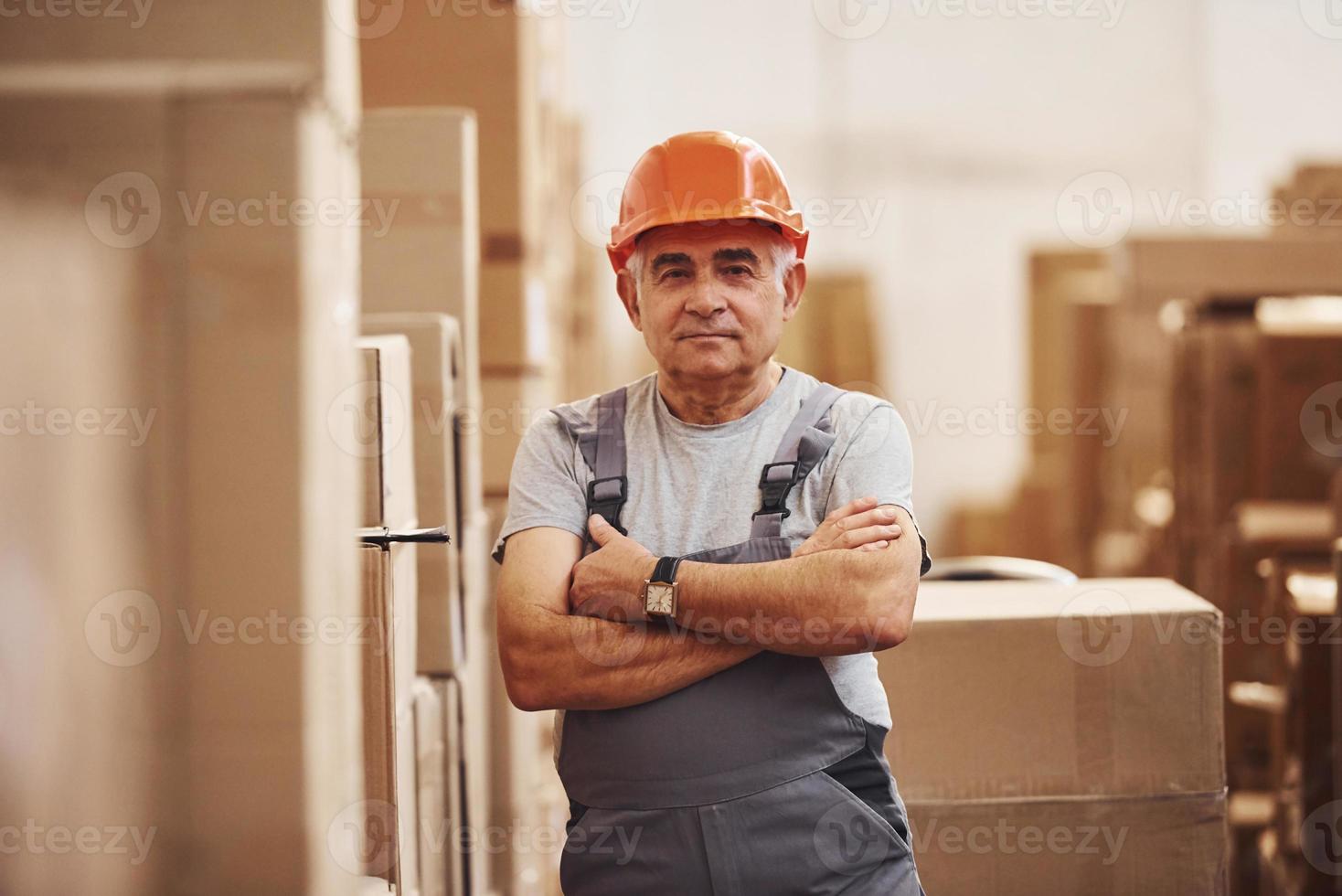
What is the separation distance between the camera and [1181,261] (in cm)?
423

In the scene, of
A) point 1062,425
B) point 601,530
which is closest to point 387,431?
point 601,530

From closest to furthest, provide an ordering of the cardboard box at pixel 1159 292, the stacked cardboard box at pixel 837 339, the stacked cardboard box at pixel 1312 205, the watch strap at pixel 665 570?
the watch strap at pixel 665 570 < the cardboard box at pixel 1159 292 < the stacked cardboard box at pixel 1312 205 < the stacked cardboard box at pixel 837 339

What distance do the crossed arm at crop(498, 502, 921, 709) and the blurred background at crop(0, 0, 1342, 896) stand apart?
0.20 metres

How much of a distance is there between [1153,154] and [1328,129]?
2.92ft

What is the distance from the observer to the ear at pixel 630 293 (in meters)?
1.82

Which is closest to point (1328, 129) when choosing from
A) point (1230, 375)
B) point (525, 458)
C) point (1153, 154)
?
point (1153, 154)

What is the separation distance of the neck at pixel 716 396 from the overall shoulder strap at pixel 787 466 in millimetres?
106

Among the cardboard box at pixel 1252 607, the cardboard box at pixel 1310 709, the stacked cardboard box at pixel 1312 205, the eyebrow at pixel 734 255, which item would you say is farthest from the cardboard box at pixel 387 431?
the stacked cardboard box at pixel 1312 205

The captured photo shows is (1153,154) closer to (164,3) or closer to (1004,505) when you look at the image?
(1004,505)

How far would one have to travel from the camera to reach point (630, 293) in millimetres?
1842

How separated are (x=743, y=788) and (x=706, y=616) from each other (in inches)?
8.7

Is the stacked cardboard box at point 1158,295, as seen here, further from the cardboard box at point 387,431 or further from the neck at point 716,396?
the cardboard box at point 387,431

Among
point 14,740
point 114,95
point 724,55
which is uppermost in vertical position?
point 724,55

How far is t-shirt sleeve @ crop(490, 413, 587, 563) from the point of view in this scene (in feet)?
5.58
